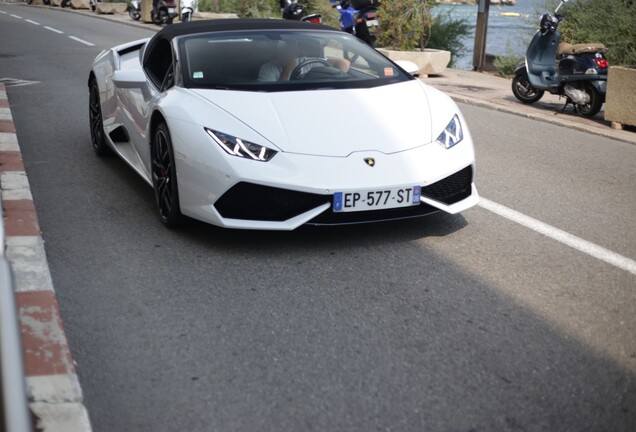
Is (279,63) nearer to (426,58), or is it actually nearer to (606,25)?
(426,58)

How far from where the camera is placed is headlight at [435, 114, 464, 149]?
17.6 feet

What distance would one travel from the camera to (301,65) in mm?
6043

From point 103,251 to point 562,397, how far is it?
9.33 feet

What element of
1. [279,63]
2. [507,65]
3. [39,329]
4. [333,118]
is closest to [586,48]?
[507,65]

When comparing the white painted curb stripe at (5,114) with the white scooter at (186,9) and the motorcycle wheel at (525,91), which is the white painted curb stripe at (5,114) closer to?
the motorcycle wheel at (525,91)

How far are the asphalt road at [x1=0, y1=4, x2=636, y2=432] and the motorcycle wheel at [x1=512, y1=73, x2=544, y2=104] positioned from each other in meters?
4.66

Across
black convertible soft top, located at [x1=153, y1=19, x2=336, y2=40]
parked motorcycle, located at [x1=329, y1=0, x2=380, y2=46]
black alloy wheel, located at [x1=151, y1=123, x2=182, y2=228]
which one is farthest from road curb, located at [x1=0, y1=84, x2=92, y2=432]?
parked motorcycle, located at [x1=329, y1=0, x2=380, y2=46]

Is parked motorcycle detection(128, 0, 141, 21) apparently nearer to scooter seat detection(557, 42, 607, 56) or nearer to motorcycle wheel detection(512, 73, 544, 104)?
motorcycle wheel detection(512, 73, 544, 104)

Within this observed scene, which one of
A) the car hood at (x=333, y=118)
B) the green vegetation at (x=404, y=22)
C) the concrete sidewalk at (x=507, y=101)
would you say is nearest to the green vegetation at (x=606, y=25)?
the concrete sidewalk at (x=507, y=101)

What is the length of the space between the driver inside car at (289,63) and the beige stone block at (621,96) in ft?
15.3

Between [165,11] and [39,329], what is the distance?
25.8 metres

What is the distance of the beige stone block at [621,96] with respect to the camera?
9.67 m

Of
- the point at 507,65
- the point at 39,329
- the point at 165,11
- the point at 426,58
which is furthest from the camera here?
the point at 165,11

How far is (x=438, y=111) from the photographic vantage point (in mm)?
5621
